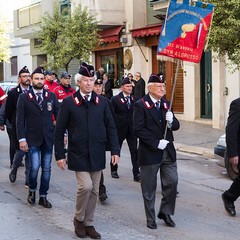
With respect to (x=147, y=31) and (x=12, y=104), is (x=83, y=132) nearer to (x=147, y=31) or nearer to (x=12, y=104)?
(x=12, y=104)

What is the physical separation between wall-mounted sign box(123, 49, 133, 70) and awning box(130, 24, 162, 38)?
3.18 ft

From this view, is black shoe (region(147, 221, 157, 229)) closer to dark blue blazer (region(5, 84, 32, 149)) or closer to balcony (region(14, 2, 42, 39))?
dark blue blazer (region(5, 84, 32, 149))

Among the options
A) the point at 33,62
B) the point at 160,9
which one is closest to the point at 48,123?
the point at 160,9

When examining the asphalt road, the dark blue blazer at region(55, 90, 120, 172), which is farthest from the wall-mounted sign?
the dark blue blazer at region(55, 90, 120, 172)

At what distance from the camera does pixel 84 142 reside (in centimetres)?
632

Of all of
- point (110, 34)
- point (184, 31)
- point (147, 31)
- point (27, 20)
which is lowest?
point (184, 31)

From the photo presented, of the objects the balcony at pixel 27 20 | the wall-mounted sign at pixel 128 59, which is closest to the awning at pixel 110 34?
the wall-mounted sign at pixel 128 59

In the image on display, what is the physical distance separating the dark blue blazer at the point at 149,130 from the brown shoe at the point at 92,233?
3.21 feet

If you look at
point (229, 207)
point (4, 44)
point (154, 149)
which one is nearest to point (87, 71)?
point (154, 149)

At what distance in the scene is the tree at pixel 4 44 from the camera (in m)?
36.3

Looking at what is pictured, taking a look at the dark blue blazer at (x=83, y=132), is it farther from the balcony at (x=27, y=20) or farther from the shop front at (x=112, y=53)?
the balcony at (x=27, y=20)

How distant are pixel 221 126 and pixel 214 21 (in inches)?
233

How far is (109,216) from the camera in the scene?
7.38m

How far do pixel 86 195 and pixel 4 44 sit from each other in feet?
104
